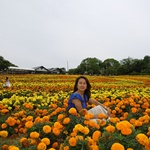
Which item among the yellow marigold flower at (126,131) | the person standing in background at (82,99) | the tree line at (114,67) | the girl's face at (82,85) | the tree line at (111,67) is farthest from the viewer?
the tree line at (114,67)

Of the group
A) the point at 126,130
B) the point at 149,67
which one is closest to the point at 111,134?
the point at 126,130

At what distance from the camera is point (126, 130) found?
2.27 meters

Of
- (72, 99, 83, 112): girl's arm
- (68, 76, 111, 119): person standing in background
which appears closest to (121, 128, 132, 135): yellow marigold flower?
(68, 76, 111, 119): person standing in background

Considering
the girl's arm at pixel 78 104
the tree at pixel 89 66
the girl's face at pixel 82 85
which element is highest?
the tree at pixel 89 66

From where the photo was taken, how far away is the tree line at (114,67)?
51.0 m

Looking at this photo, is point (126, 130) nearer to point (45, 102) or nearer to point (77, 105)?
point (77, 105)

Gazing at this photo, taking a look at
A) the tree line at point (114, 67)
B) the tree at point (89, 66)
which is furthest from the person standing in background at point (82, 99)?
the tree at point (89, 66)

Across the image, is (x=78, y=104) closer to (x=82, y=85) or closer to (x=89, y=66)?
(x=82, y=85)

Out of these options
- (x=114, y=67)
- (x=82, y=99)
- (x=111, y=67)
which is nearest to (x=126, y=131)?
(x=82, y=99)

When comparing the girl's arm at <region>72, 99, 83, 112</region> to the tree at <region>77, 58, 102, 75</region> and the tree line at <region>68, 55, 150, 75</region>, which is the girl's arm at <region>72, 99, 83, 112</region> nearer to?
the tree line at <region>68, 55, 150, 75</region>

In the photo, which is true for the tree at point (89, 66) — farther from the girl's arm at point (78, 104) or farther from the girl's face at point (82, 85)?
the girl's arm at point (78, 104)

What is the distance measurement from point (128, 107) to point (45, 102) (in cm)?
202

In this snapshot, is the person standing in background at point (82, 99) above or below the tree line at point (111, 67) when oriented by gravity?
below

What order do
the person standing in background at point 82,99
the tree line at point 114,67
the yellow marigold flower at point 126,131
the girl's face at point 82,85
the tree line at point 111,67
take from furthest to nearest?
the tree line at point 114,67 → the tree line at point 111,67 → the girl's face at point 82,85 → the person standing in background at point 82,99 → the yellow marigold flower at point 126,131
